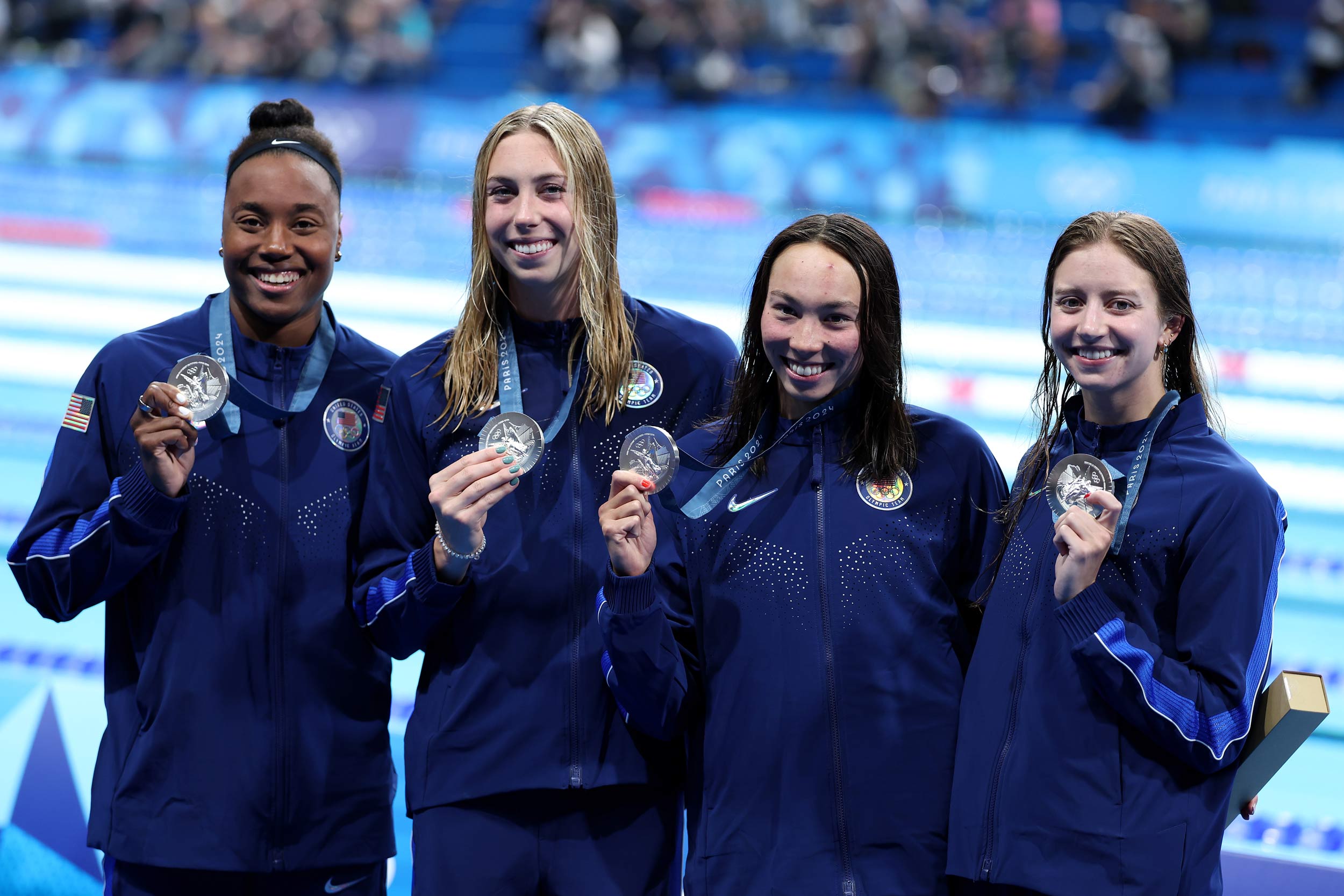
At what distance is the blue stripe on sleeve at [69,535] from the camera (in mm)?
2350

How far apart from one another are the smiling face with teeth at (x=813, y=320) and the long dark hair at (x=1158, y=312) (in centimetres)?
34

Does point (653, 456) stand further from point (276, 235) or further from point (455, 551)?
point (276, 235)

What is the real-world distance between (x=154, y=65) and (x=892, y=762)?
16.8m

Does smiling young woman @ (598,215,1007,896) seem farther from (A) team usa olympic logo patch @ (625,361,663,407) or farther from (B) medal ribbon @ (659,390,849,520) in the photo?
(A) team usa olympic logo patch @ (625,361,663,407)

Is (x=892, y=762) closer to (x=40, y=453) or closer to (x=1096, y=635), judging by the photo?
(x=1096, y=635)

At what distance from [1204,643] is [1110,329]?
1.65 ft

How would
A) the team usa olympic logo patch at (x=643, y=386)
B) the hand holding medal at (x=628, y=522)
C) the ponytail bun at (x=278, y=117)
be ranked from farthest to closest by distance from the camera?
the ponytail bun at (x=278, y=117), the team usa olympic logo patch at (x=643, y=386), the hand holding medal at (x=628, y=522)

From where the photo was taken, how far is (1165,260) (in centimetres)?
219

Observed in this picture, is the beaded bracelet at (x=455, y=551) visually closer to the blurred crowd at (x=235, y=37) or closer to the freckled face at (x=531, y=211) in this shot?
the freckled face at (x=531, y=211)

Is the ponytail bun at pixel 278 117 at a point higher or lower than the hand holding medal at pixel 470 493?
higher

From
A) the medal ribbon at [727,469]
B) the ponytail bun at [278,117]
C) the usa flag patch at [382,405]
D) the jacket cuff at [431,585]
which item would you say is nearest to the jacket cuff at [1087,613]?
the medal ribbon at [727,469]

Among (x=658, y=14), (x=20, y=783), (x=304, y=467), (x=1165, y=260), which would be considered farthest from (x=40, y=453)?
(x=658, y=14)

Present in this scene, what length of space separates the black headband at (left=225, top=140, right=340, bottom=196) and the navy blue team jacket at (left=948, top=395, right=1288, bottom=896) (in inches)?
58.9

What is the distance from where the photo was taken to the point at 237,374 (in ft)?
8.25
